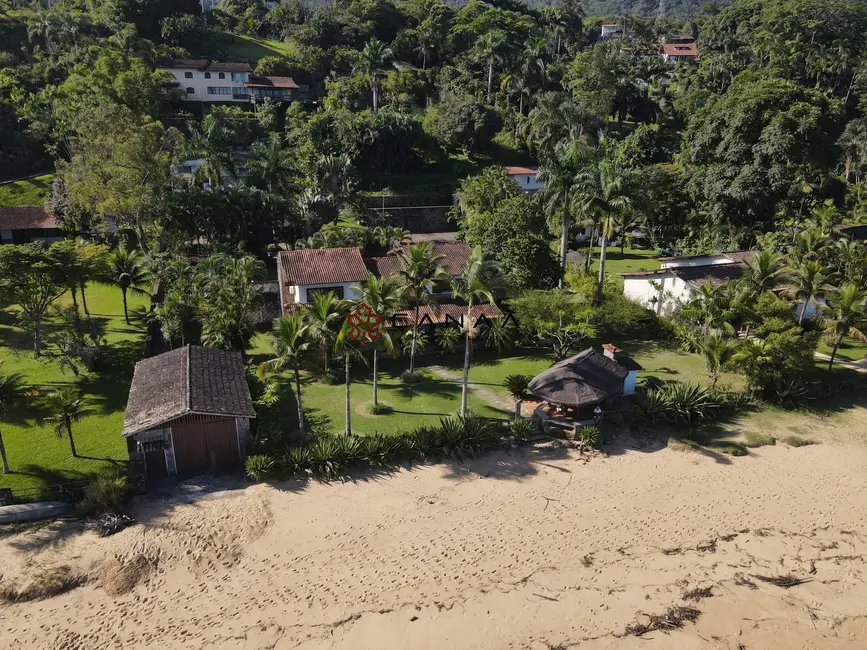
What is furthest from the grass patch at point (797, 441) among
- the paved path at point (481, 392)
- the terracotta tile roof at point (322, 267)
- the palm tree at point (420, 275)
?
the terracotta tile roof at point (322, 267)

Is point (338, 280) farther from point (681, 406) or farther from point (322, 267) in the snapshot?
point (681, 406)

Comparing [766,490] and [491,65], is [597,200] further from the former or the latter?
[491,65]

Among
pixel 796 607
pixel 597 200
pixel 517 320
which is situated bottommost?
pixel 796 607

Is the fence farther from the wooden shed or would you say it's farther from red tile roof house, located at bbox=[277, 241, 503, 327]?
red tile roof house, located at bbox=[277, 241, 503, 327]

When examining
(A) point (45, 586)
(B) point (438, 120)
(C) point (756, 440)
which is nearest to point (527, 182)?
(B) point (438, 120)

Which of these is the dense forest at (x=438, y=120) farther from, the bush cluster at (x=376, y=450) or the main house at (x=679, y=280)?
the bush cluster at (x=376, y=450)

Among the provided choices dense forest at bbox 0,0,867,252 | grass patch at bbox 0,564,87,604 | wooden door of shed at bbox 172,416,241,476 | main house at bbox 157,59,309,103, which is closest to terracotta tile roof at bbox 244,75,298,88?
main house at bbox 157,59,309,103

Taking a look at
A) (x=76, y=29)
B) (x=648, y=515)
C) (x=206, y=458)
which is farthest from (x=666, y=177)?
(x=76, y=29)
